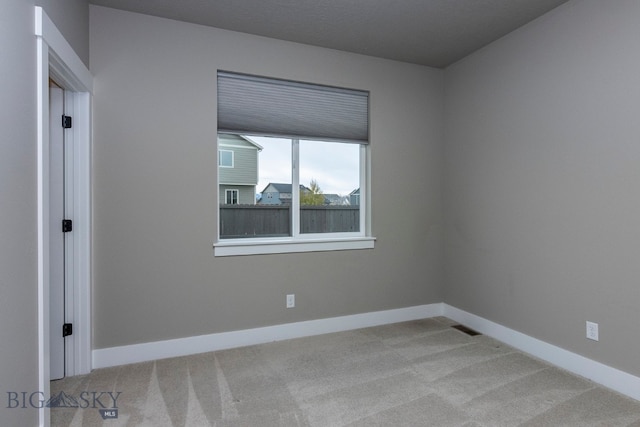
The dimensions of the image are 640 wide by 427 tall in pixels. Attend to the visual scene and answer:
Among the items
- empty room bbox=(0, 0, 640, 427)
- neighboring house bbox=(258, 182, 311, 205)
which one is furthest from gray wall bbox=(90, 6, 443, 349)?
neighboring house bbox=(258, 182, 311, 205)

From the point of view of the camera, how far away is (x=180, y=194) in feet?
9.16

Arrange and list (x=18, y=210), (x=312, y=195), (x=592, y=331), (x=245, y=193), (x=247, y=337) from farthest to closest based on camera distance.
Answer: (x=312, y=195) < (x=245, y=193) < (x=247, y=337) < (x=592, y=331) < (x=18, y=210)

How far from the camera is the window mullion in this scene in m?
3.25

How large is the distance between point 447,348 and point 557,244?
1.20m

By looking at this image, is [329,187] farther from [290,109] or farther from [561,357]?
[561,357]

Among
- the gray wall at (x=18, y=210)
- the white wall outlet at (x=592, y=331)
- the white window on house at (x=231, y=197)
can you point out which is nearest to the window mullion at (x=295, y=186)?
the white window on house at (x=231, y=197)

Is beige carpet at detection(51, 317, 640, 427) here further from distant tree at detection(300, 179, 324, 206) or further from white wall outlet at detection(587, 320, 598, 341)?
distant tree at detection(300, 179, 324, 206)

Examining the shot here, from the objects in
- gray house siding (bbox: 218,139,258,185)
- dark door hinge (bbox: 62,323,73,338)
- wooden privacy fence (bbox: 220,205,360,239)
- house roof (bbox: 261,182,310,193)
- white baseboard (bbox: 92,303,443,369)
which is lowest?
white baseboard (bbox: 92,303,443,369)

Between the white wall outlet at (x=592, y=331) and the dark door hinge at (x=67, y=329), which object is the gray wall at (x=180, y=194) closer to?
the dark door hinge at (x=67, y=329)

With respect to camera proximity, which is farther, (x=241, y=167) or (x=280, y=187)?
(x=280, y=187)

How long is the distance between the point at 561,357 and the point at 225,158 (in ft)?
10.2

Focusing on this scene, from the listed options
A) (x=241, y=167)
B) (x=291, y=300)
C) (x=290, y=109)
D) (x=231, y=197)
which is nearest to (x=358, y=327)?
(x=291, y=300)

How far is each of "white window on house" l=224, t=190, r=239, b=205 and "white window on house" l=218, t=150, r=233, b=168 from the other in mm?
229

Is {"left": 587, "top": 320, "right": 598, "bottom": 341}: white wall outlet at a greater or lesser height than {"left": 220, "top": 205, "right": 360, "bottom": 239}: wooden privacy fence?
lesser
